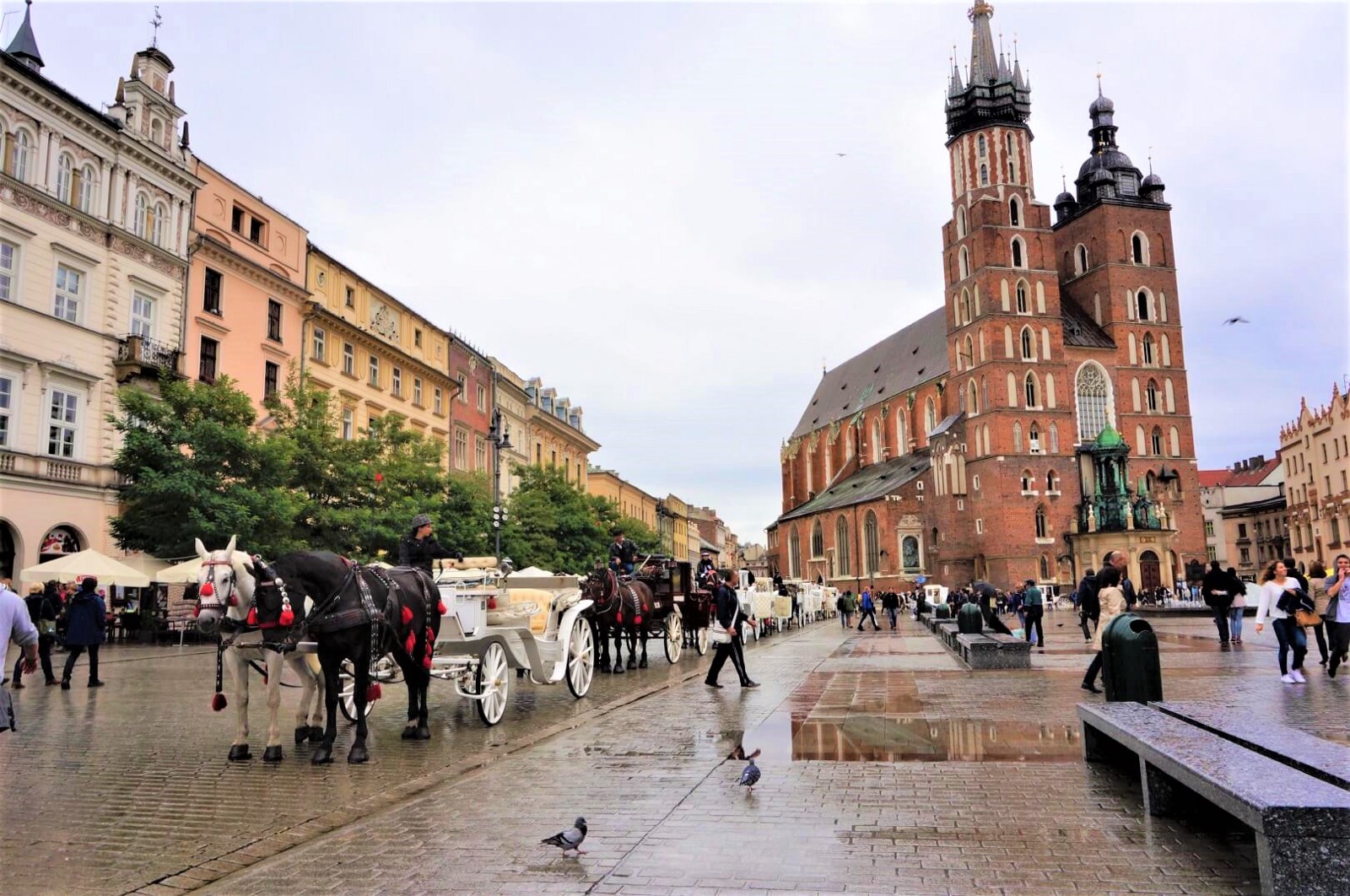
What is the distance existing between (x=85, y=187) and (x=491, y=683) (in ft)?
79.9

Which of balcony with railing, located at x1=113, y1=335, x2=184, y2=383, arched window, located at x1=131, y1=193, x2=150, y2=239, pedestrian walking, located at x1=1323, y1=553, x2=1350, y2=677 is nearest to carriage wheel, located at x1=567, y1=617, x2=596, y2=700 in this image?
pedestrian walking, located at x1=1323, y1=553, x2=1350, y2=677

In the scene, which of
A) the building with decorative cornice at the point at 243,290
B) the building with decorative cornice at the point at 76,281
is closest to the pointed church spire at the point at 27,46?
the building with decorative cornice at the point at 76,281

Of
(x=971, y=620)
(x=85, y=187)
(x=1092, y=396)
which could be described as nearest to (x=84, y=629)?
(x=971, y=620)

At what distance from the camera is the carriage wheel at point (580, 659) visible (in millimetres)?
12344

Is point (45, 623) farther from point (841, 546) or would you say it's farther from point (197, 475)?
point (841, 546)

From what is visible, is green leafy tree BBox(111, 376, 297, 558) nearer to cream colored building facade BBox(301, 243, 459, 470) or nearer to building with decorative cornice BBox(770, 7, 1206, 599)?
cream colored building facade BBox(301, 243, 459, 470)

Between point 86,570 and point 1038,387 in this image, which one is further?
point 1038,387

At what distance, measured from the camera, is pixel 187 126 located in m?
31.3

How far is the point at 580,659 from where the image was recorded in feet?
41.0

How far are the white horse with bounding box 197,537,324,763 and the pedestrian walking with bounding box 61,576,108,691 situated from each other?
7259 millimetres

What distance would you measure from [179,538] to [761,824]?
2286cm

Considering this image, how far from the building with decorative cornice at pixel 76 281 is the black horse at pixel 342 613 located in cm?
2006

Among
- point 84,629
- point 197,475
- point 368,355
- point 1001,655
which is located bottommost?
point 1001,655

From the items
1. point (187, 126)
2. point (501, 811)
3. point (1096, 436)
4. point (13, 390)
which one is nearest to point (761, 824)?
point (501, 811)
